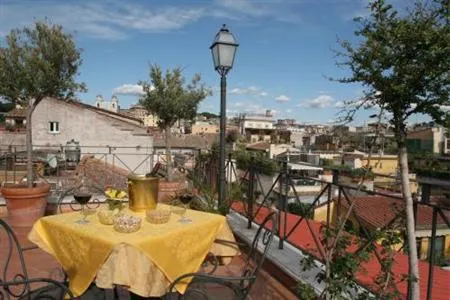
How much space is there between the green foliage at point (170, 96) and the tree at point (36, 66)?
1043 centimetres

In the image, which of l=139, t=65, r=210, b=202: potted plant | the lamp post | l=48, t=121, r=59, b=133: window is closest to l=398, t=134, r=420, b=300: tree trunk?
the lamp post

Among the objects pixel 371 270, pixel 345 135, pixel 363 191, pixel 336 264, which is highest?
pixel 345 135

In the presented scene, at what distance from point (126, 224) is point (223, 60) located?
3.34 metres

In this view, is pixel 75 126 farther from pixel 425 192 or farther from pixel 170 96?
pixel 425 192

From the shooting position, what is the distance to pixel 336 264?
7.34 feet

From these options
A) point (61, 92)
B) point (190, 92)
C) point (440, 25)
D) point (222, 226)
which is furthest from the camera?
point (190, 92)

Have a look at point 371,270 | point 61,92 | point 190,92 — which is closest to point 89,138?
point 190,92

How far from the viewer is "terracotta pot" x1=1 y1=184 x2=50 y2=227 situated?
5.46 metres

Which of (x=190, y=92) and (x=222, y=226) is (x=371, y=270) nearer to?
(x=222, y=226)

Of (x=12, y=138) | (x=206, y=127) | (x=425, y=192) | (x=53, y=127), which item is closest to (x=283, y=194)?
(x=425, y=192)

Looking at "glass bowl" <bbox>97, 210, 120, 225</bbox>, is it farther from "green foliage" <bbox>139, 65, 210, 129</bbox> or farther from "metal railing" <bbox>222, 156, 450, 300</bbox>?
"green foliage" <bbox>139, 65, 210, 129</bbox>

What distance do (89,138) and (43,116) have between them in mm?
2910

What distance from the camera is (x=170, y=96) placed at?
16.8 m

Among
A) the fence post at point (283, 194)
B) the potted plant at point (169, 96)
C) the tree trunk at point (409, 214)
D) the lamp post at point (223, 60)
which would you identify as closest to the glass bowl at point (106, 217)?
the tree trunk at point (409, 214)
